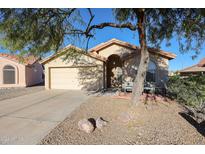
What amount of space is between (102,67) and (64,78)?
4.12 meters

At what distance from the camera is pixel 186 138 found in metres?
4.07

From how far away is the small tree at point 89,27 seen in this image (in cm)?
511

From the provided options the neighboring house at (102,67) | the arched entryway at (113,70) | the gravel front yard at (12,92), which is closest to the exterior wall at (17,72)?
the gravel front yard at (12,92)

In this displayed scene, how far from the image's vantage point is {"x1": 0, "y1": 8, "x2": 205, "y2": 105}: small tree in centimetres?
511

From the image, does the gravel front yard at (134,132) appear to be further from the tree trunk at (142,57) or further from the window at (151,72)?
the window at (151,72)

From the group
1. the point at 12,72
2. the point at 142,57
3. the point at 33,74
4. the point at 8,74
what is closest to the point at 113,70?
the point at 142,57

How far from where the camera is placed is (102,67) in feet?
44.4

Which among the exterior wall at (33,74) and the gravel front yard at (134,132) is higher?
the exterior wall at (33,74)

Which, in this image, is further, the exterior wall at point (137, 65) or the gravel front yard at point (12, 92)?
the exterior wall at point (137, 65)

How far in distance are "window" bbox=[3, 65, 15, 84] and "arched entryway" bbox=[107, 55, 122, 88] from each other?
11127 millimetres

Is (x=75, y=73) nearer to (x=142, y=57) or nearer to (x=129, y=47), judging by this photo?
(x=129, y=47)

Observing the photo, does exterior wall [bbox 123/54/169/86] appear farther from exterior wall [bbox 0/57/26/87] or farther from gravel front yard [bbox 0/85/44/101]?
exterior wall [bbox 0/57/26/87]

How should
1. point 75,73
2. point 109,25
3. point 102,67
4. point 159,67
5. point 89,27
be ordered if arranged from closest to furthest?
point 109,25 → point 89,27 → point 159,67 → point 102,67 → point 75,73
